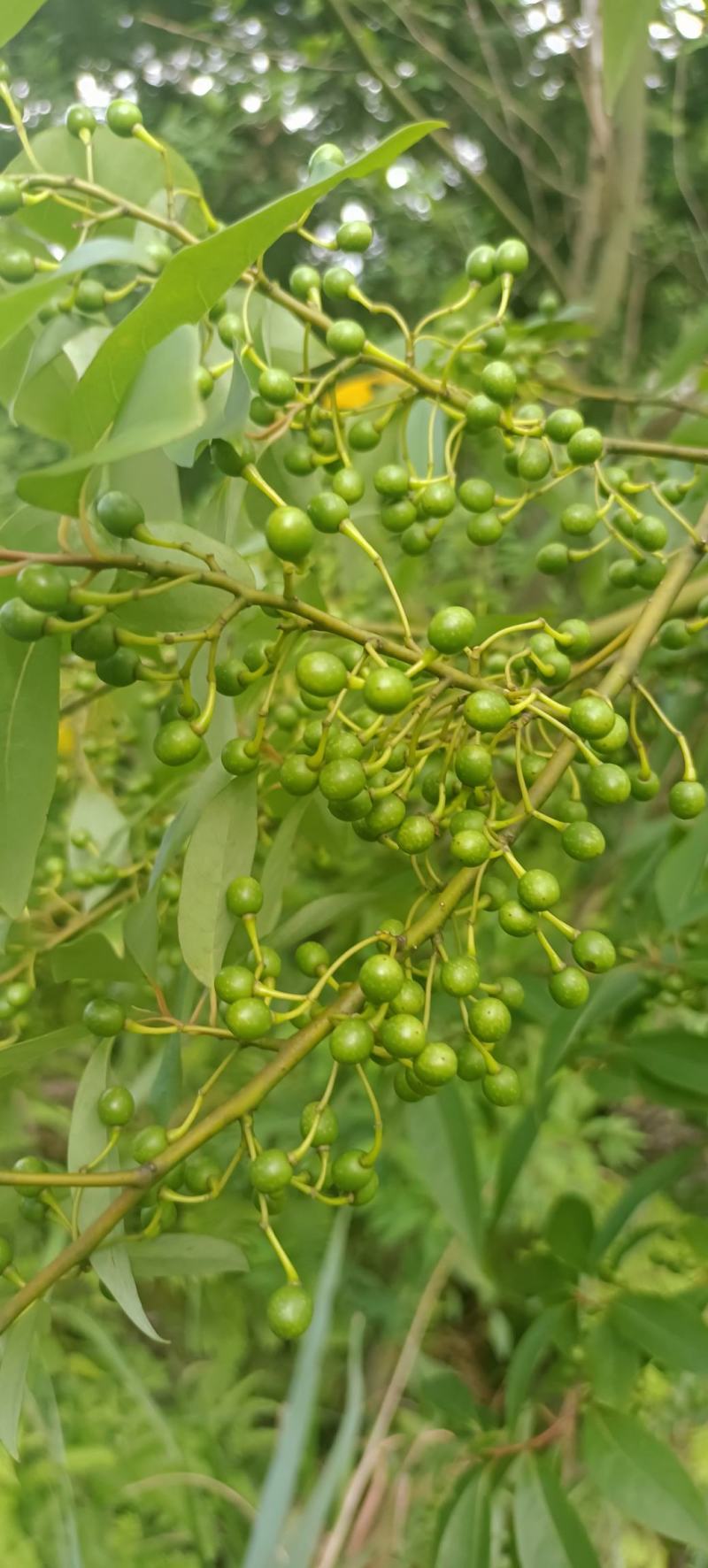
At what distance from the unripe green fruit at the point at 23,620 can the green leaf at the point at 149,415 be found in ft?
0.11

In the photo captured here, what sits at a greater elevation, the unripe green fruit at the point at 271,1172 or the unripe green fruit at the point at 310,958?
the unripe green fruit at the point at 310,958

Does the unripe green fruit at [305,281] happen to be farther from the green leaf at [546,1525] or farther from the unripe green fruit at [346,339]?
the green leaf at [546,1525]

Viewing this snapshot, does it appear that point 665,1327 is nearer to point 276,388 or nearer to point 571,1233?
point 571,1233

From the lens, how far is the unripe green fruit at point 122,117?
1.48 ft

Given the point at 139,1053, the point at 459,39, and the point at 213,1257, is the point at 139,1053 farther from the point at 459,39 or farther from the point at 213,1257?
the point at 459,39

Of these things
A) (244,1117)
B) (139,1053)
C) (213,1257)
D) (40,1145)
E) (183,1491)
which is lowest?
(183,1491)

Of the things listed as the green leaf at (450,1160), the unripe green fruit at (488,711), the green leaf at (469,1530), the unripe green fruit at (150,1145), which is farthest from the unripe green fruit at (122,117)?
the green leaf at (469,1530)

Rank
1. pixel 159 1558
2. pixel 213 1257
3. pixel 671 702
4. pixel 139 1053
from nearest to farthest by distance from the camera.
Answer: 1. pixel 213 1257
2. pixel 671 702
3. pixel 139 1053
4. pixel 159 1558

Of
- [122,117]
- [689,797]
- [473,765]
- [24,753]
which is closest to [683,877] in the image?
[689,797]

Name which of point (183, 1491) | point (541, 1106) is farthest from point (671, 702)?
point (183, 1491)

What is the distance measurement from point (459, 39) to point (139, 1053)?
1.78m

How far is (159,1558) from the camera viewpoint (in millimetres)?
1105

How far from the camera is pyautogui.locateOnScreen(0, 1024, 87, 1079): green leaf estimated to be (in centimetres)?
39

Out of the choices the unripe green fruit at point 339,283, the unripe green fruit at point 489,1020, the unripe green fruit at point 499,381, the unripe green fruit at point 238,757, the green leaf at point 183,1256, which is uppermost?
the unripe green fruit at point 339,283
